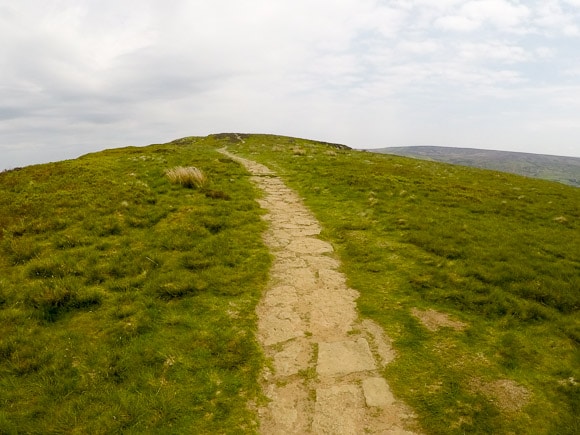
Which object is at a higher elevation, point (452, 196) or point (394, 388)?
point (452, 196)

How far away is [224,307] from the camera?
8859 millimetres

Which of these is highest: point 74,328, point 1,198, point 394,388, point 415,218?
point 1,198

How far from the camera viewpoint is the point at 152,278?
1016 cm

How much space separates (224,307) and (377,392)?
3.97 meters

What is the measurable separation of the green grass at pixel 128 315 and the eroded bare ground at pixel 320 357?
0.44m

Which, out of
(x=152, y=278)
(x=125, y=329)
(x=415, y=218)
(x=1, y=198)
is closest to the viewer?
(x=125, y=329)

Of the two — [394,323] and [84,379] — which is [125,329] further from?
[394,323]

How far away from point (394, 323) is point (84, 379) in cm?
619

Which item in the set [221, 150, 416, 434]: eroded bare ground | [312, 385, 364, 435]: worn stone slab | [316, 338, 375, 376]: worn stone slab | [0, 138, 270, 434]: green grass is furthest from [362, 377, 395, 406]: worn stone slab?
[0, 138, 270, 434]: green grass

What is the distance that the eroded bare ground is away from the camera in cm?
591

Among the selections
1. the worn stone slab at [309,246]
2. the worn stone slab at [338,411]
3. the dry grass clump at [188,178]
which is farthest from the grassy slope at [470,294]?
the dry grass clump at [188,178]

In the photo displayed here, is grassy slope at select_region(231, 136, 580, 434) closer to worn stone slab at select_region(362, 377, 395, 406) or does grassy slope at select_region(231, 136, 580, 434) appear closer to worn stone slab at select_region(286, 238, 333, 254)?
worn stone slab at select_region(362, 377, 395, 406)

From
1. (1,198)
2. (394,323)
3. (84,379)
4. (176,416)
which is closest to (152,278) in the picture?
(84,379)

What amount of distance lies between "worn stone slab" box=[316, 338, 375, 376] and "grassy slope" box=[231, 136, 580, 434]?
0.50 m
